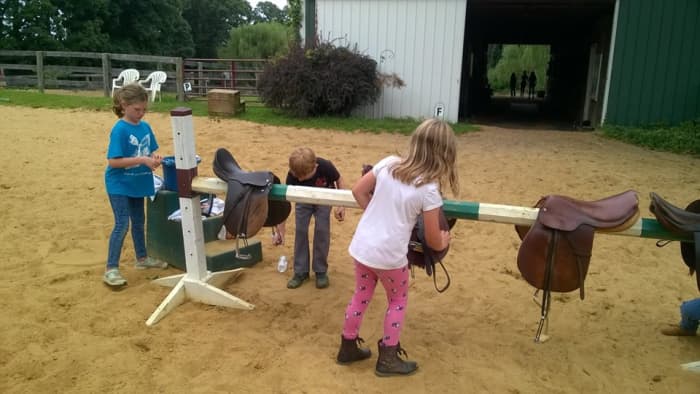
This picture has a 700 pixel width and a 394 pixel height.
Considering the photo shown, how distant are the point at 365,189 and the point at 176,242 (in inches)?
78.7

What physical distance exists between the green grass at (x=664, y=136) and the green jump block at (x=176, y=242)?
803 centimetres

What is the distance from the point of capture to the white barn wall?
11.5 metres

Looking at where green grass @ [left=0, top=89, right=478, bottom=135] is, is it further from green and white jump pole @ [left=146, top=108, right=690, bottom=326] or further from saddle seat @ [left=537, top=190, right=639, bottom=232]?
saddle seat @ [left=537, top=190, right=639, bottom=232]

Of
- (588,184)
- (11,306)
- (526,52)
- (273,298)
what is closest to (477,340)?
(273,298)

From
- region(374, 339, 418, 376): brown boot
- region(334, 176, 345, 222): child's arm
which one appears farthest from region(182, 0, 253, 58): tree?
region(374, 339, 418, 376): brown boot

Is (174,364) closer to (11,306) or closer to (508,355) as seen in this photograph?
(11,306)

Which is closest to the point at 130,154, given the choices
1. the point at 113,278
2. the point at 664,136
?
the point at 113,278

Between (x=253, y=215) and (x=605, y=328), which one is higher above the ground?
(x=253, y=215)

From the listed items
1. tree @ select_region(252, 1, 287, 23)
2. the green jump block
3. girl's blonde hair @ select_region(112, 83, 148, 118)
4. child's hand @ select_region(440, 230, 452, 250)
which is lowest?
the green jump block

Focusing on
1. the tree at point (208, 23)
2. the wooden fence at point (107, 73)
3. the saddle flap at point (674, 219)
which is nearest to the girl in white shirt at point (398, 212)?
the saddle flap at point (674, 219)

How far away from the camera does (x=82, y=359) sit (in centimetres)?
281

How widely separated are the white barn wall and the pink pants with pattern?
31.8 feet

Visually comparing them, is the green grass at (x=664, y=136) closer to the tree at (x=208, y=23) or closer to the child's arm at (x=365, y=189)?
the child's arm at (x=365, y=189)

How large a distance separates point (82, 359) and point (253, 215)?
1.17 meters
